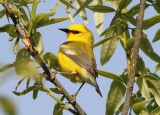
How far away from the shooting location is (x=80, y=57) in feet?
12.0

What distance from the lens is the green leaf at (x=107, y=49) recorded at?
2307 millimetres

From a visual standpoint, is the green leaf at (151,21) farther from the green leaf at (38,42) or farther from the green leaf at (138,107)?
the green leaf at (38,42)

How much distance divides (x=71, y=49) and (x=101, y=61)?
58.7 inches

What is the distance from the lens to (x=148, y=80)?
216cm

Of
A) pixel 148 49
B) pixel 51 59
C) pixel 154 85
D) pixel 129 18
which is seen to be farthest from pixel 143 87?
pixel 51 59

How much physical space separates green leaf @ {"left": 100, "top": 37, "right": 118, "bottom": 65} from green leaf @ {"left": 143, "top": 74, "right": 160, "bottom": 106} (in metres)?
0.40

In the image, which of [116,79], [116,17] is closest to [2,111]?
[116,79]

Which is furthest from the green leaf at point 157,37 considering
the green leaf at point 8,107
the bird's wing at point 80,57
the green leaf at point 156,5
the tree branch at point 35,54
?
the green leaf at point 8,107

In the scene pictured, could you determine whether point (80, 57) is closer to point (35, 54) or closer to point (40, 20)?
point (40, 20)

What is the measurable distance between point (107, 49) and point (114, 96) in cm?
46

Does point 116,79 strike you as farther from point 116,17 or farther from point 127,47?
point 116,17

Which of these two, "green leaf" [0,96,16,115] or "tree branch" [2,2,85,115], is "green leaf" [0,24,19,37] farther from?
"green leaf" [0,96,16,115]

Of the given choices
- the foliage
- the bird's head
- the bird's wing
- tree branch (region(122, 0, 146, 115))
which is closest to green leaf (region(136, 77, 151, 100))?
the foliage

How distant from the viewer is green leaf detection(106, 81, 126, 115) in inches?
85.8
